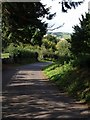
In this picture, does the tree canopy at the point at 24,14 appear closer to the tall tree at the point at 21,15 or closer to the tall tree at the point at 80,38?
the tall tree at the point at 21,15

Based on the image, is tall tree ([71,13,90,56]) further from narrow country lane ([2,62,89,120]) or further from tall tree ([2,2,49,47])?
narrow country lane ([2,62,89,120])

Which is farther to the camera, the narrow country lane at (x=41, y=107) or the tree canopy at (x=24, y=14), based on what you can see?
the tree canopy at (x=24, y=14)

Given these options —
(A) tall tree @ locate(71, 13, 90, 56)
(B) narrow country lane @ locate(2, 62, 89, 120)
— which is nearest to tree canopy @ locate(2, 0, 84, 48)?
(B) narrow country lane @ locate(2, 62, 89, 120)

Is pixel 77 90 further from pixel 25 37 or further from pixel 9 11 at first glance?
pixel 25 37

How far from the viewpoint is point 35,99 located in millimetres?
14836

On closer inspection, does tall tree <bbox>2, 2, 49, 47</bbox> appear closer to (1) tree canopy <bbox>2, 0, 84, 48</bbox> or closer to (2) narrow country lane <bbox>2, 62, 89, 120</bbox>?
(1) tree canopy <bbox>2, 0, 84, 48</bbox>

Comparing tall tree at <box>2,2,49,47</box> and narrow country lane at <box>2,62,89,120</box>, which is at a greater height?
tall tree at <box>2,2,49,47</box>

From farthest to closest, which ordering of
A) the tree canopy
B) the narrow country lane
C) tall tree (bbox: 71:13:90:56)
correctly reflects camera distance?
tall tree (bbox: 71:13:90:56)
the tree canopy
the narrow country lane

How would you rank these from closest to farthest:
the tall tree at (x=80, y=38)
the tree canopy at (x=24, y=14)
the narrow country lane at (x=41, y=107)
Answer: the narrow country lane at (x=41, y=107), the tree canopy at (x=24, y=14), the tall tree at (x=80, y=38)

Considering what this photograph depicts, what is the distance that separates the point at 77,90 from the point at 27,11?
5.96m

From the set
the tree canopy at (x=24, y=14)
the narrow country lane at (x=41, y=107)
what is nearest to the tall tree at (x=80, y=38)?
the tree canopy at (x=24, y=14)

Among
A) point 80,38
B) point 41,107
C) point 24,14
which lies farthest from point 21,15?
point 80,38

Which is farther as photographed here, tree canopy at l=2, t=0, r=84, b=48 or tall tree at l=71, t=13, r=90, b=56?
tall tree at l=71, t=13, r=90, b=56

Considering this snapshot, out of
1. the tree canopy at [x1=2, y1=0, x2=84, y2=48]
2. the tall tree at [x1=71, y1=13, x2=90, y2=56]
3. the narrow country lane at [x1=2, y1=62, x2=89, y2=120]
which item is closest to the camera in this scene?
the narrow country lane at [x1=2, y1=62, x2=89, y2=120]
